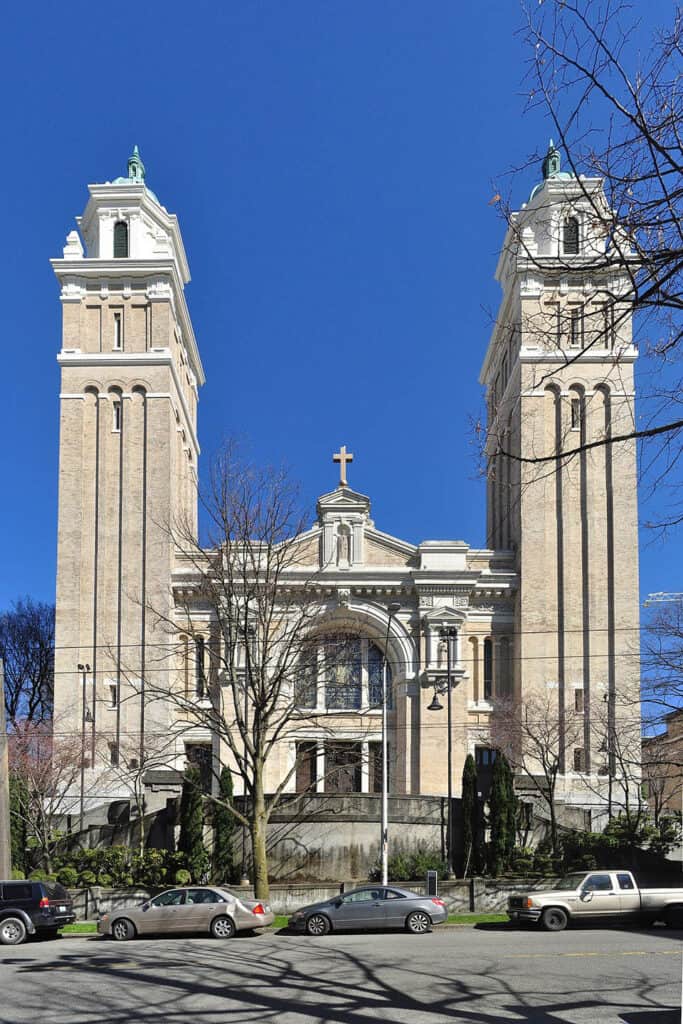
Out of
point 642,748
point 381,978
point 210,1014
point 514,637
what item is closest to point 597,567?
point 514,637

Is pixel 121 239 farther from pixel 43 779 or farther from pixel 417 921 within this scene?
pixel 417 921

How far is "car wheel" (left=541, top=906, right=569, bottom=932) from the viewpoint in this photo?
2795cm

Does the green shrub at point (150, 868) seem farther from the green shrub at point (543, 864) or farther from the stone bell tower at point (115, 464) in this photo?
the stone bell tower at point (115, 464)

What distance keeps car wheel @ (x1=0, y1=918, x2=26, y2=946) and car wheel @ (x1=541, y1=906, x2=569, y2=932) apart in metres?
11.7

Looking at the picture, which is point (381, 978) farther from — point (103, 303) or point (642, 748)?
point (103, 303)

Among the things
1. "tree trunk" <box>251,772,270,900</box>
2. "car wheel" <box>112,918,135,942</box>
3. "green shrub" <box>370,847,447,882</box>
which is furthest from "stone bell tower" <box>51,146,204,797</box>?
"car wheel" <box>112,918,135,942</box>

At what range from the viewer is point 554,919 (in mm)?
28078

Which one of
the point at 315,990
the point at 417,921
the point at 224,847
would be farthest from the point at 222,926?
the point at 224,847

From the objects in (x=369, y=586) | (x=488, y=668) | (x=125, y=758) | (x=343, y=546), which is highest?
(x=343, y=546)

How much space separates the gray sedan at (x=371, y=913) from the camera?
2702 cm

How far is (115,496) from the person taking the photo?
194 ft

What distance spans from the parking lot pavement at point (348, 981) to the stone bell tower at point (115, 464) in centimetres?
3158

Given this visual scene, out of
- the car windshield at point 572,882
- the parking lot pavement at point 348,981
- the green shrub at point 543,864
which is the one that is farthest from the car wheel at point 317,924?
the green shrub at point 543,864

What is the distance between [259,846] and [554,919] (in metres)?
8.61
